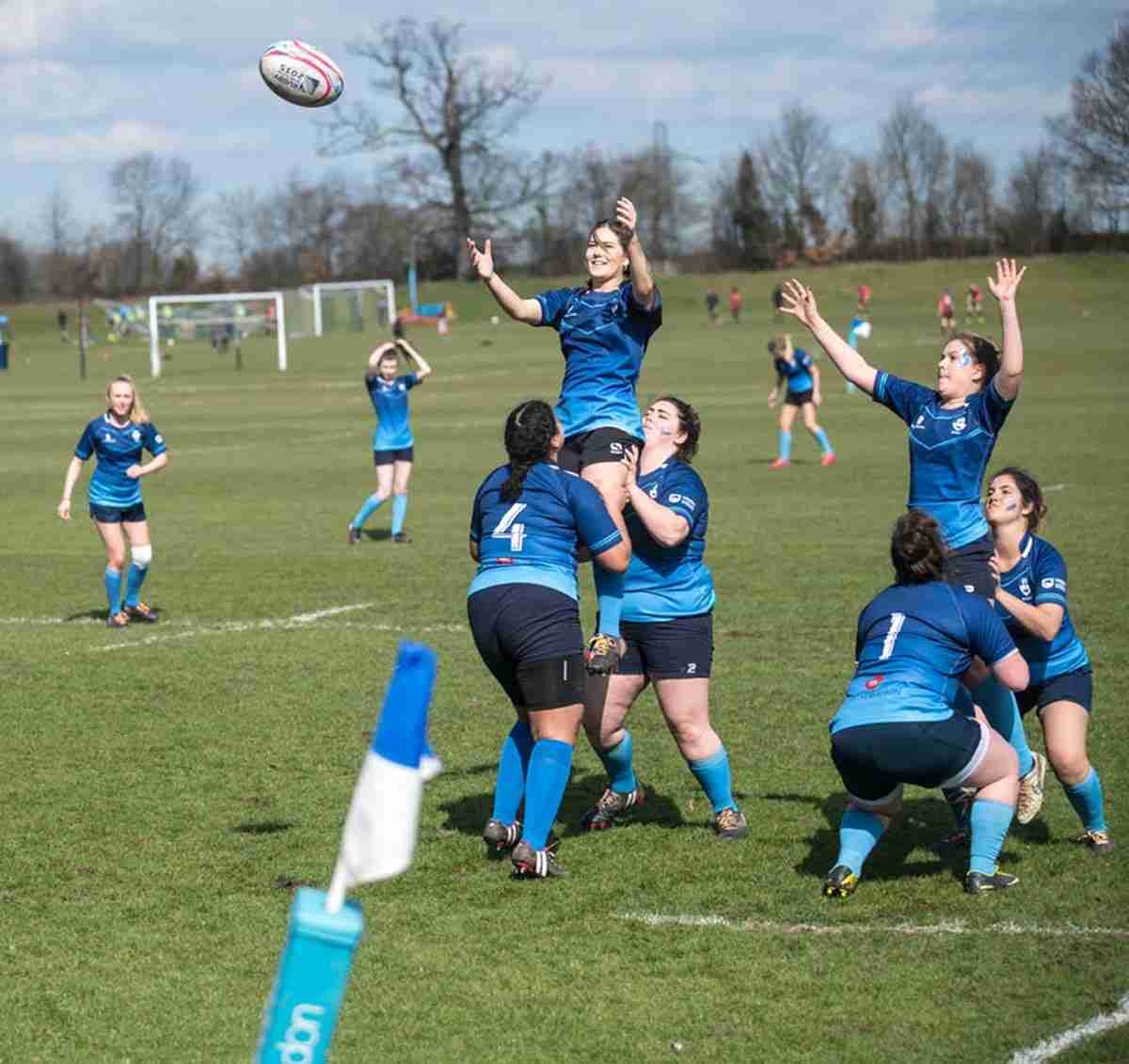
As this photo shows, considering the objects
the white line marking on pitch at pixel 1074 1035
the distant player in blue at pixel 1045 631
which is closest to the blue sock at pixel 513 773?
the distant player in blue at pixel 1045 631

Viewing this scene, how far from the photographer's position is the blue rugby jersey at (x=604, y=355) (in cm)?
810

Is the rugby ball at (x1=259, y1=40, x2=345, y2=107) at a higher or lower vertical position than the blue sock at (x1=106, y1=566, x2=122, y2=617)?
higher

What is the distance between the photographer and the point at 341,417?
39500 millimetres

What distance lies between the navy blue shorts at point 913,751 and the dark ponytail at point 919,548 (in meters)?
0.58

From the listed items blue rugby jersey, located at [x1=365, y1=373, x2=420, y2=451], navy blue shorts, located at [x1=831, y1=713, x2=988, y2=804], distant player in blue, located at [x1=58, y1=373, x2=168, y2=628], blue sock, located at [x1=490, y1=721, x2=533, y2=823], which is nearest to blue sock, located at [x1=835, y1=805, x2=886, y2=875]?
navy blue shorts, located at [x1=831, y1=713, x2=988, y2=804]

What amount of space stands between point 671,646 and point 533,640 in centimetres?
91

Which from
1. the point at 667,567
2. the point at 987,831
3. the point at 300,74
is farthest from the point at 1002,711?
the point at 300,74

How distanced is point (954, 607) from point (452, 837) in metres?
2.66

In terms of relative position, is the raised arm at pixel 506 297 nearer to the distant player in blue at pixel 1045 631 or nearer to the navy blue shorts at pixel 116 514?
the distant player in blue at pixel 1045 631

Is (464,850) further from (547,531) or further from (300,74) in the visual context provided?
(300,74)

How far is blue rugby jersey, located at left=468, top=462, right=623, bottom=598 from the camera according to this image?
7.30m

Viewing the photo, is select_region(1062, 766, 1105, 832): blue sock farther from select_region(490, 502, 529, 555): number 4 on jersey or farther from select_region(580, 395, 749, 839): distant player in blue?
select_region(490, 502, 529, 555): number 4 on jersey

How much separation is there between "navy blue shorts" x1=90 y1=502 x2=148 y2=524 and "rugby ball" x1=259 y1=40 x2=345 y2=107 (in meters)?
5.56

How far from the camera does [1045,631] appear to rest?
289 inches
